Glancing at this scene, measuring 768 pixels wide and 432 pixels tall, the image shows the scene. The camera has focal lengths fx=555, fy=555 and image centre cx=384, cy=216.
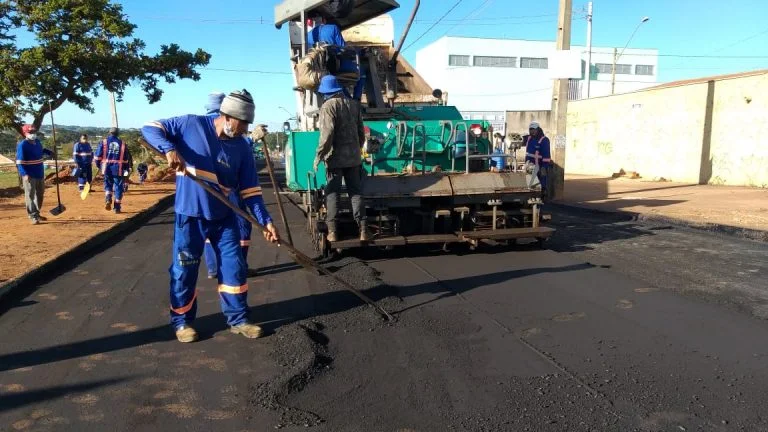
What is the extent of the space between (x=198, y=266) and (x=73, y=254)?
13.8 feet

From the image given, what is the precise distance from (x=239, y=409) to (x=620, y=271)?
4.81m

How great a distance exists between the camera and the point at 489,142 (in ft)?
24.6

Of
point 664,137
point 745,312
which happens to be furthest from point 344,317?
point 664,137

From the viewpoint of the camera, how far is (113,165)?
11.7 m

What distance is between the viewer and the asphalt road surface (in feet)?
10.0

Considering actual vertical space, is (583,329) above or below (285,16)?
below

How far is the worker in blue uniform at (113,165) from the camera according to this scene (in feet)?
38.0

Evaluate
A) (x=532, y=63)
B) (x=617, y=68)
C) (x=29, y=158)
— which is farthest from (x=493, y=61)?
(x=29, y=158)

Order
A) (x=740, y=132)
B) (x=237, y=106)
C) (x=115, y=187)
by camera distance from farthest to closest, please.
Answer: (x=740, y=132) → (x=115, y=187) → (x=237, y=106)

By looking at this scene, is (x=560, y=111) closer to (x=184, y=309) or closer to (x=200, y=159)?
(x=200, y=159)

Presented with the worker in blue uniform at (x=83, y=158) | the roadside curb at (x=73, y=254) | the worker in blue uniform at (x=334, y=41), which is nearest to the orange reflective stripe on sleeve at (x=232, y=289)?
the roadside curb at (x=73, y=254)

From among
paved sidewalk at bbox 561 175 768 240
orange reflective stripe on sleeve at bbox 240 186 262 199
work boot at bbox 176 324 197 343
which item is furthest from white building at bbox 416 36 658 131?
work boot at bbox 176 324 197 343

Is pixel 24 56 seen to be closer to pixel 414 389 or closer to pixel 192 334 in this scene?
pixel 192 334

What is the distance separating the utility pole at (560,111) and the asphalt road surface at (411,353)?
25.9 ft
